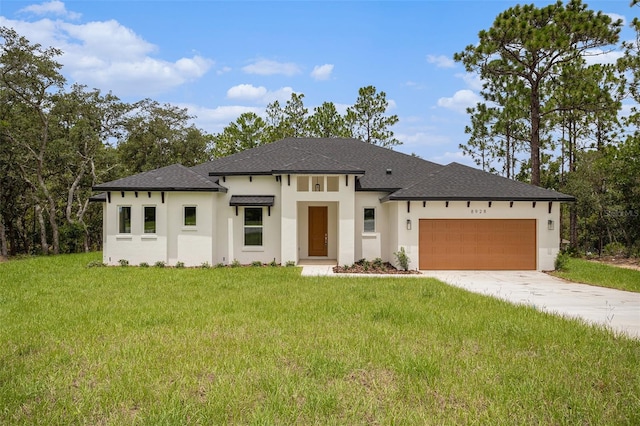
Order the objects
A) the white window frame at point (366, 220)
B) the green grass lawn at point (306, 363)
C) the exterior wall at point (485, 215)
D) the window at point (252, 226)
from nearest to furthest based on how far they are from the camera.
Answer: the green grass lawn at point (306, 363) < the exterior wall at point (485, 215) < the window at point (252, 226) < the white window frame at point (366, 220)

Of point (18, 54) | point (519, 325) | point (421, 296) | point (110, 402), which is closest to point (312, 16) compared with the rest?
point (421, 296)

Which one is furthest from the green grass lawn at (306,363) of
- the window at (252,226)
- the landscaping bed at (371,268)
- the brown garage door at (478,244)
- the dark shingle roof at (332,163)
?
the dark shingle roof at (332,163)

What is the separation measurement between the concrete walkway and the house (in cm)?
126

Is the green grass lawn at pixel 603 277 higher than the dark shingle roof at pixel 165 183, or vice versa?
the dark shingle roof at pixel 165 183

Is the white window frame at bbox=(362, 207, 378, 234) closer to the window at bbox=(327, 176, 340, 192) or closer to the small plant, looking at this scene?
the window at bbox=(327, 176, 340, 192)

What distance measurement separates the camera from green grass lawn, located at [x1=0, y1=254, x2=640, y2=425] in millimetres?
3982

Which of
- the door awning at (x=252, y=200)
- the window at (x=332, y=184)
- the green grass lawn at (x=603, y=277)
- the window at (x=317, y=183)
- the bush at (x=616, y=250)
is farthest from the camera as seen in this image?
the bush at (x=616, y=250)

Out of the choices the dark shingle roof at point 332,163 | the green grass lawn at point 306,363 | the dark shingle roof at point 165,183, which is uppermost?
the dark shingle roof at point 332,163

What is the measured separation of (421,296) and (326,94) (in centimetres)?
2784

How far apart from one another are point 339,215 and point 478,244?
5.79 metres

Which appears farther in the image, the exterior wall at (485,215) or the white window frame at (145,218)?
the white window frame at (145,218)

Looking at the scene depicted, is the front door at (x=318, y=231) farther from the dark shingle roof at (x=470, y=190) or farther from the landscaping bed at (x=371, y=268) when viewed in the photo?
the dark shingle roof at (x=470, y=190)

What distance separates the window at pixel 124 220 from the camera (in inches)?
653

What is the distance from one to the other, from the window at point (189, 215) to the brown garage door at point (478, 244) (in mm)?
9544
